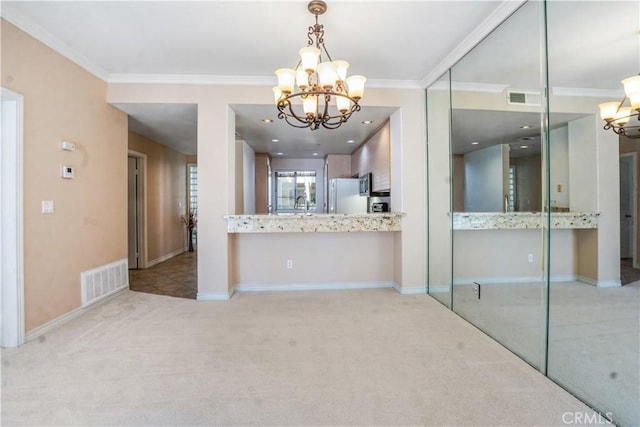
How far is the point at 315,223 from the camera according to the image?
367cm

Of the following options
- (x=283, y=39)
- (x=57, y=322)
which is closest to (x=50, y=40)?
(x=283, y=39)

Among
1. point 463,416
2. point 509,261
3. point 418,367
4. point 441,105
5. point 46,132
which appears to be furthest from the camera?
point 441,105

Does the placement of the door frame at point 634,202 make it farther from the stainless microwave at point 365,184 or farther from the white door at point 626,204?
the stainless microwave at point 365,184

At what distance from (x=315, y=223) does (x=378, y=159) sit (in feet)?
5.47

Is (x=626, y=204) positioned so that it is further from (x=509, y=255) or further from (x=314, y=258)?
(x=314, y=258)

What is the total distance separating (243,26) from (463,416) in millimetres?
3143

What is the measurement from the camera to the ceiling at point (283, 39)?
191 centimetres

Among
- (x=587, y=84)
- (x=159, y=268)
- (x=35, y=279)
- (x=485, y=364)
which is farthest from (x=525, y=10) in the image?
(x=159, y=268)

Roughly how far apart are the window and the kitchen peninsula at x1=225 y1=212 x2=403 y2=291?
3.42 m

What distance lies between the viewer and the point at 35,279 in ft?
8.37

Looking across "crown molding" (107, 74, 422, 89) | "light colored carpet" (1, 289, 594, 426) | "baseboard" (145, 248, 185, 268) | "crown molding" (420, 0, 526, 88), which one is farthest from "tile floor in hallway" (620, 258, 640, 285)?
"baseboard" (145, 248, 185, 268)

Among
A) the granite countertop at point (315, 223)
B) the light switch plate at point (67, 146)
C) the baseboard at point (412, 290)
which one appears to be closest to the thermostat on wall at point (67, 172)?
the light switch plate at point (67, 146)

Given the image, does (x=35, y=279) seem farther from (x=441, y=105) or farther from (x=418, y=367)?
(x=441, y=105)

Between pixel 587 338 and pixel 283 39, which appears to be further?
pixel 283 39
